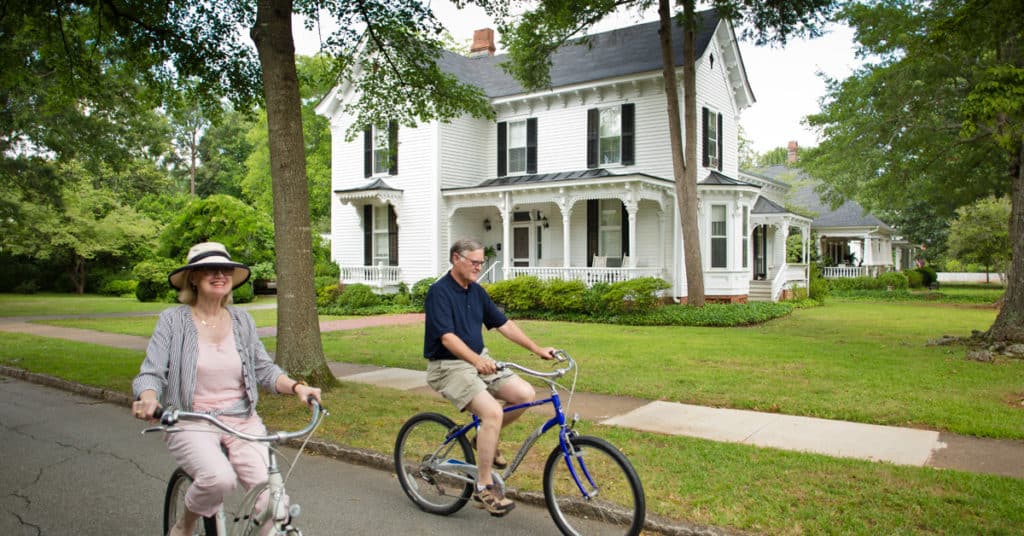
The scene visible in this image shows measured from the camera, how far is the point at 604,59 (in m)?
25.0

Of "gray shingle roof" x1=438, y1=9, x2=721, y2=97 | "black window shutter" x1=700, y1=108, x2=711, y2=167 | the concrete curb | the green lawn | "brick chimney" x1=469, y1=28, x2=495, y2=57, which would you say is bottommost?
the concrete curb

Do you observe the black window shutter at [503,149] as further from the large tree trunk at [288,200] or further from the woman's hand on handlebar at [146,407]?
the woman's hand on handlebar at [146,407]

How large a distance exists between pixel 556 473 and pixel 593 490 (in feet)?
1.04

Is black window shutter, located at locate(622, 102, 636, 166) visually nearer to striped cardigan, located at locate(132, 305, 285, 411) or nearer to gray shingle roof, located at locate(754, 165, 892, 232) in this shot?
gray shingle roof, located at locate(754, 165, 892, 232)

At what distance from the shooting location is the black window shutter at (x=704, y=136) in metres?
23.2

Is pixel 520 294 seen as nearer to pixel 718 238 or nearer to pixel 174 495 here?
pixel 718 238

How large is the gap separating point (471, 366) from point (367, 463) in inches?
91.2

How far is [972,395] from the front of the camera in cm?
884

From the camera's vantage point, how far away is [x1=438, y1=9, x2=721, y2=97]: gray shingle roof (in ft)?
76.2

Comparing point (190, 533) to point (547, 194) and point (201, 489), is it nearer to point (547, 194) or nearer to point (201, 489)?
point (201, 489)

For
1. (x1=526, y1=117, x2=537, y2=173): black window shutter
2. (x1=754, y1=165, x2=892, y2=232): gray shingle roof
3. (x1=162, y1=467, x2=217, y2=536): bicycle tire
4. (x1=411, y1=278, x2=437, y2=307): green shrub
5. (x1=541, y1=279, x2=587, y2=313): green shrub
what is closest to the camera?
(x1=162, y1=467, x2=217, y2=536): bicycle tire

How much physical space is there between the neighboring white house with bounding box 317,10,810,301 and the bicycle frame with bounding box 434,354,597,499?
16781mm

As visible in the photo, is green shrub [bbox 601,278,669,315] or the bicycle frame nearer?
the bicycle frame

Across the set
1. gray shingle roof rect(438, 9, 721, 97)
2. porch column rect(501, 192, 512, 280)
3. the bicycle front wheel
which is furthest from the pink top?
porch column rect(501, 192, 512, 280)
